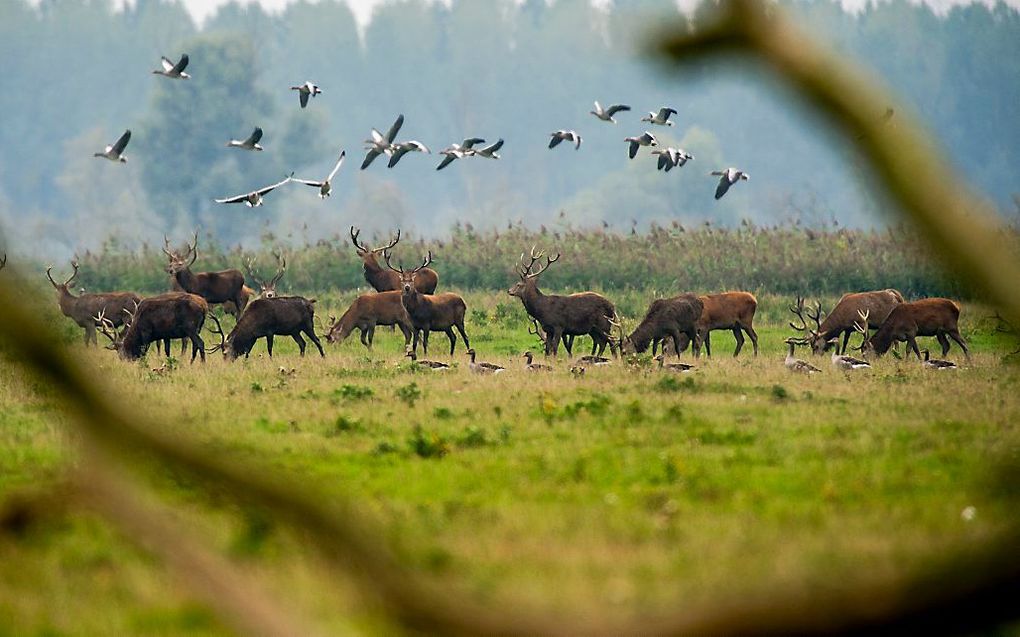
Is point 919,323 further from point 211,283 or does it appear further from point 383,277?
point 211,283

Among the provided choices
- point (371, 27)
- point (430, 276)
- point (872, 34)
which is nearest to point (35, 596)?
point (430, 276)

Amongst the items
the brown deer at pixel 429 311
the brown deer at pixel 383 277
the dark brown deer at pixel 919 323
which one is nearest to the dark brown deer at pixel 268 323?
the brown deer at pixel 429 311

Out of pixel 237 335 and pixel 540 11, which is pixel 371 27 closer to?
pixel 540 11

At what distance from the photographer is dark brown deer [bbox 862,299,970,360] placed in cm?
2106

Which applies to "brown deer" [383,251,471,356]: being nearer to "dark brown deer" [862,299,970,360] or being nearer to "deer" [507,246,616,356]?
"deer" [507,246,616,356]

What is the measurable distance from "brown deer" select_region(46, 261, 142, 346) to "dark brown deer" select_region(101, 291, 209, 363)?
9.67ft

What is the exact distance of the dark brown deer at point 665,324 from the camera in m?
22.1

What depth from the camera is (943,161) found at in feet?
4.50

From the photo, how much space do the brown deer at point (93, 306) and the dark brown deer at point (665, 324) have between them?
888 centimetres

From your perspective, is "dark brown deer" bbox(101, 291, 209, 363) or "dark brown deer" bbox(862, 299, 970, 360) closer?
"dark brown deer" bbox(862, 299, 970, 360)

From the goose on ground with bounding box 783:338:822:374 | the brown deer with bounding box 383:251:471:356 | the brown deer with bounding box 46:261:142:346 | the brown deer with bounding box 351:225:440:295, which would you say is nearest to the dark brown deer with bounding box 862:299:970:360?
the goose on ground with bounding box 783:338:822:374

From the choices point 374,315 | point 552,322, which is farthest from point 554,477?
point 374,315

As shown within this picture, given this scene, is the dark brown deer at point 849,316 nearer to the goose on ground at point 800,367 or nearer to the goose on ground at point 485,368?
the goose on ground at point 800,367

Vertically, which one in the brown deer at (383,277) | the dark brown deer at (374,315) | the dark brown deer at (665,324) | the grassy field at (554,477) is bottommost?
the grassy field at (554,477)
